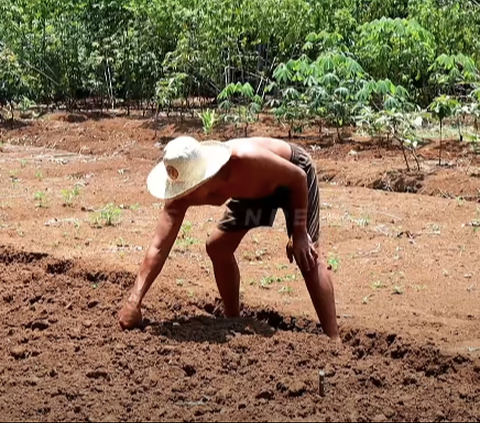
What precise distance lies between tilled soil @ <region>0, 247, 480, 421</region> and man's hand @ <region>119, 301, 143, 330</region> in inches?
2.3

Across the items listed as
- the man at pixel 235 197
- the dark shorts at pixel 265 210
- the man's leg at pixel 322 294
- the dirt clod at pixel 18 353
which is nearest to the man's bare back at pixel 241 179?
the man at pixel 235 197

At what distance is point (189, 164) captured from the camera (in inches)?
165

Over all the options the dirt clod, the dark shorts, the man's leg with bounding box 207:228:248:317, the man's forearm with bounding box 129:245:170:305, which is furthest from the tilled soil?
the dark shorts

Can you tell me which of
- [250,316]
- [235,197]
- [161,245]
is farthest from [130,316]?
[250,316]

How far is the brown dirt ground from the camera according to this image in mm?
3812

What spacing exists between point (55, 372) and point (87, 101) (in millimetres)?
15625

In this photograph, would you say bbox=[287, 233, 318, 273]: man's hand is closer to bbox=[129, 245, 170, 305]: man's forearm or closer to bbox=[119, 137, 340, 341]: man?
bbox=[119, 137, 340, 341]: man

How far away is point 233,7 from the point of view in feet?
46.2

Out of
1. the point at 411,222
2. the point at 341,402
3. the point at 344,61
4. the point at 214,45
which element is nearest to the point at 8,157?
the point at 214,45

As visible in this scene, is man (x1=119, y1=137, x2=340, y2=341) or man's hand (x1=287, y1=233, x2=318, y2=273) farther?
man's hand (x1=287, y1=233, x2=318, y2=273)

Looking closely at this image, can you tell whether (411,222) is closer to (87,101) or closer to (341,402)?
(341,402)

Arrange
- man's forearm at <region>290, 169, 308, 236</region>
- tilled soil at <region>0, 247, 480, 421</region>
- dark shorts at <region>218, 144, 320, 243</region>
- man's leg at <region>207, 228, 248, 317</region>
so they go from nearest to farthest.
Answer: tilled soil at <region>0, 247, 480, 421</region>, man's forearm at <region>290, 169, 308, 236</region>, dark shorts at <region>218, 144, 320, 243</region>, man's leg at <region>207, 228, 248, 317</region>

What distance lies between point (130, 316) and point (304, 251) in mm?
915

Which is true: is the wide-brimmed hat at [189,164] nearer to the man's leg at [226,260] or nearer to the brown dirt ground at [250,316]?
the man's leg at [226,260]
